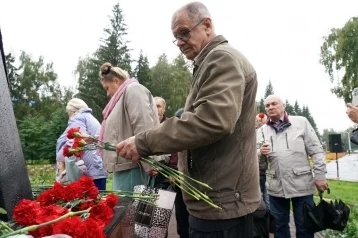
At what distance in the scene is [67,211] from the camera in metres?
1.63

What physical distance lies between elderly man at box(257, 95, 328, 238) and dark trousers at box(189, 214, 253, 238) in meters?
2.58

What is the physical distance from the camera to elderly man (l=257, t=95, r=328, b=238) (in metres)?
4.74

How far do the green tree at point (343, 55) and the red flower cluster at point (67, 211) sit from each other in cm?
2818

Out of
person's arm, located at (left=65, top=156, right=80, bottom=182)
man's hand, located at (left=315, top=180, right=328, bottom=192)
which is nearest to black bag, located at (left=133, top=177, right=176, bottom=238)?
person's arm, located at (left=65, top=156, right=80, bottom=182)

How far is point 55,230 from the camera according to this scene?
53.9 inches

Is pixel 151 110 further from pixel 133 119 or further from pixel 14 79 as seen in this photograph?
pixel 14 79

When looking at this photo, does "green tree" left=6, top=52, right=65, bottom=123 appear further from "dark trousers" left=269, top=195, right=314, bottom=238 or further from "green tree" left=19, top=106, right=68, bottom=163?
"dark trousers" left=269, top=195, right=314, bottom=238

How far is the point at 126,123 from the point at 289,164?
2052mm

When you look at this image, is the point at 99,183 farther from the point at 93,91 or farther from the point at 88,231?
the point at 93,91

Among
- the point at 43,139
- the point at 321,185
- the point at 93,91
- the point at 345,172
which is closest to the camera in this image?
the point at 321,185

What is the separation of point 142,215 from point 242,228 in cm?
78

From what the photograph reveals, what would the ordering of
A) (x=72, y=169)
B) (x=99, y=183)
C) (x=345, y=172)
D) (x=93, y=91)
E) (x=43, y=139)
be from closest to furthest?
(x=72, y=169)
(x=99, y=183)
(x=345, y=172)
(x=43, y=139)
(x=93, y=91)

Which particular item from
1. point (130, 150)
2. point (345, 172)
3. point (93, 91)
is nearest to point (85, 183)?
point (130, 150)

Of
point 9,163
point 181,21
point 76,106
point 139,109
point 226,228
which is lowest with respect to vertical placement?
point 226,228
